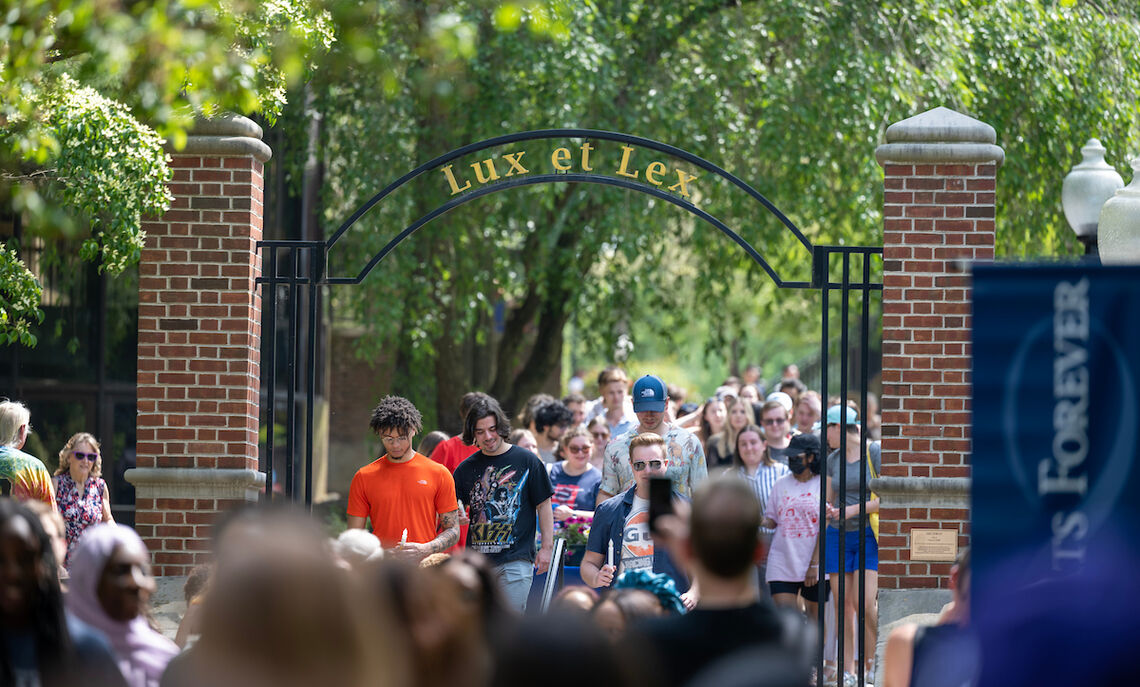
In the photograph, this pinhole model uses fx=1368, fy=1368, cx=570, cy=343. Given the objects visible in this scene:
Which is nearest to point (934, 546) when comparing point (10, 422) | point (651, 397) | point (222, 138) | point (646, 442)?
point (646, 442)

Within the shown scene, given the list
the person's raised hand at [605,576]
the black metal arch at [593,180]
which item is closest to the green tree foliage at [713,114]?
the black metal arch at [593,180]

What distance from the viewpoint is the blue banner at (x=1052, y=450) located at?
3896mm

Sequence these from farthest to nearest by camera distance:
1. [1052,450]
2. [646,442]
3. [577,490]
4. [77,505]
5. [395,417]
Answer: [577,490], [77,505], [395,417], [646,442], [1052,450]

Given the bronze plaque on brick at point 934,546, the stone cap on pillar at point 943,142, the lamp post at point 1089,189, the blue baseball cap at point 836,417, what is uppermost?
the stone cap on pillar at point 943,142

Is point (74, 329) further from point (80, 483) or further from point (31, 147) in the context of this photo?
point (31, 147)

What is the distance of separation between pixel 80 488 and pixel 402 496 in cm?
219

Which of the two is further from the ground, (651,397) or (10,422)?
(651,397)

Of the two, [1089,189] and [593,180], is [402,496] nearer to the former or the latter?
[593,180]

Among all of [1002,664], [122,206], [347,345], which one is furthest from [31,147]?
[347,345]

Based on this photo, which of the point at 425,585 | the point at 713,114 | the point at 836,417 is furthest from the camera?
the point at 713,114

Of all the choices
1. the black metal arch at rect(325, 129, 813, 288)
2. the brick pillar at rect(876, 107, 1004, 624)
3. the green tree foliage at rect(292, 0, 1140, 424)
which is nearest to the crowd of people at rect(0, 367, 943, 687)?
the brick pillar at rect(876, 107, 1004, 624)

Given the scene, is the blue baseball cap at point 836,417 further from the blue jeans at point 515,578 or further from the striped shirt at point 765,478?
the blue jeans at point 515,578

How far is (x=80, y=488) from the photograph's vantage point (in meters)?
8.31

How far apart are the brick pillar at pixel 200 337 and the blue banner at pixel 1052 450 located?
4.62m
